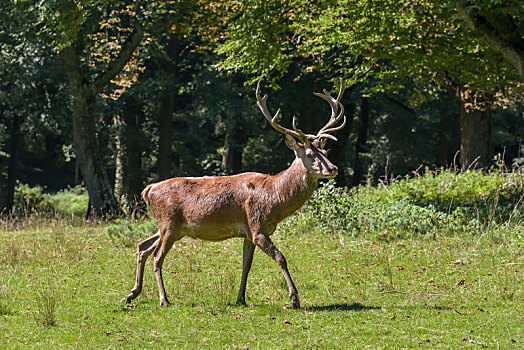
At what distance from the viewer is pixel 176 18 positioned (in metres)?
21.1

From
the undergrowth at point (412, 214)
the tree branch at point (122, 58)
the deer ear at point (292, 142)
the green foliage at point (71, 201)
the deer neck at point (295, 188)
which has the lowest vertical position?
the green foliage at point (71, 201)

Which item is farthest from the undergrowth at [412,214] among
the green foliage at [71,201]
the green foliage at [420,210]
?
the green foliage at [71,201]

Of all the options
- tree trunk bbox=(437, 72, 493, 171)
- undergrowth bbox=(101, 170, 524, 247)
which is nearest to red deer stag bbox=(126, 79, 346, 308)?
undergrowth bbox=(101, 170, 524, 247)

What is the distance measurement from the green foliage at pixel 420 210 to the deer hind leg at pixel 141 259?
18.2 ft

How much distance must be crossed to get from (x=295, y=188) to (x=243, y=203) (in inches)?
26.2

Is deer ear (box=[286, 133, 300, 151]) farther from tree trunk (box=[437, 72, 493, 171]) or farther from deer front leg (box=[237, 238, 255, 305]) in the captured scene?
tree trunk (box=[437, 72, 493, 171])

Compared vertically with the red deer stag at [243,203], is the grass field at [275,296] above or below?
below

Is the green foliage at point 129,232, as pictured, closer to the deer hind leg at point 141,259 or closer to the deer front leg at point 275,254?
the deer hind leg at point 141,259

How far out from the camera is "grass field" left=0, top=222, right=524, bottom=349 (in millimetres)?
6695

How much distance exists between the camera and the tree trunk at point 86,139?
19.3 meters

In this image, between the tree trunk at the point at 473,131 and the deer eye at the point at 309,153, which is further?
the tree trunk at the point at 473,131

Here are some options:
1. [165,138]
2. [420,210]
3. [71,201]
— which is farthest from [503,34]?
[71,201]

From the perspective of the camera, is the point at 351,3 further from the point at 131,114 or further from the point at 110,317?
the point at 131,114

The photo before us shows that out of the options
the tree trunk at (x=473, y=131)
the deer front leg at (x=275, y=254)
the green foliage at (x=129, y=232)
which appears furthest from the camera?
the tree trunk at (x=473, y=131)
